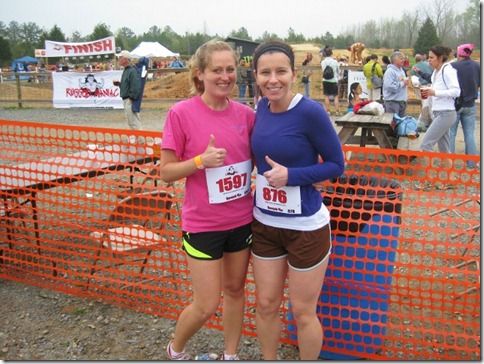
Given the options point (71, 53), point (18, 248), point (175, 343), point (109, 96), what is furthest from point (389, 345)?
point (71, 53)

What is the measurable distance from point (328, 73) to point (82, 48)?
12.4 meters

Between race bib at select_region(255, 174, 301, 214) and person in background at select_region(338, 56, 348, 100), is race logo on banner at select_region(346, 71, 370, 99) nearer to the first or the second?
person in background at select_region(338, 56, 348, 100)

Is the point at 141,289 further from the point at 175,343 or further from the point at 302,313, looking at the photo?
the point at 302,313

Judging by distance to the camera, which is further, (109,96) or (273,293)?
(109,96)

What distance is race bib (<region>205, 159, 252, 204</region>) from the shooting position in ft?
7.94

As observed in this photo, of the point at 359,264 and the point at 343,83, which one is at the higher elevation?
the point at 343,83

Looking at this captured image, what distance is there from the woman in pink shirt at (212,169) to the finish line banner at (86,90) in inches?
614

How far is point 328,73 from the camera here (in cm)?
1419

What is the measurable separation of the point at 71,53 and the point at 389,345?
2121 centimetres

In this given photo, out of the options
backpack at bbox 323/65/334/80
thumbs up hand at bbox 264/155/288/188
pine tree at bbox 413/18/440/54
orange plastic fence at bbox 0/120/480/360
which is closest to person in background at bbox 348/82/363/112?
backpack at bbox 323/65/334/80

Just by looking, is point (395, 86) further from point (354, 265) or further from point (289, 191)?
point (289, 191)

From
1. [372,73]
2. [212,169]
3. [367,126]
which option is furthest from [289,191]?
[372,73]

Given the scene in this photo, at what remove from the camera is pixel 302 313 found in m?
2.45

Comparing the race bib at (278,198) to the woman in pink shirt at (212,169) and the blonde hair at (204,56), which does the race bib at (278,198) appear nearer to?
the woman in pink shirt at (212,169)
